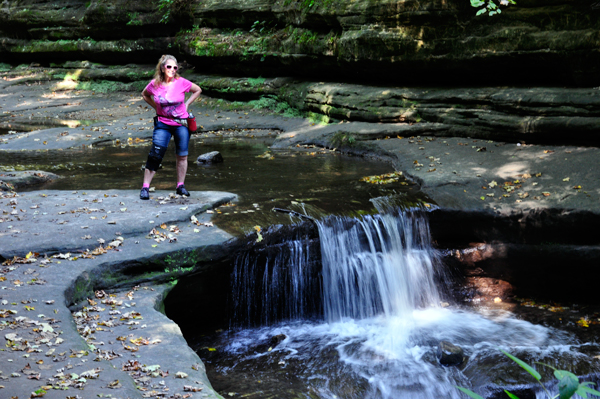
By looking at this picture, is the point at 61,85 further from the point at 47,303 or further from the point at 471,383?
the point at 471,383

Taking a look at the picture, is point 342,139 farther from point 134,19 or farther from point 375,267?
point 134,19

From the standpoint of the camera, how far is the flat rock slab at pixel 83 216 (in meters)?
6.28

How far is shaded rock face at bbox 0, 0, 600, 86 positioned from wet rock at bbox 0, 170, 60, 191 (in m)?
7.95

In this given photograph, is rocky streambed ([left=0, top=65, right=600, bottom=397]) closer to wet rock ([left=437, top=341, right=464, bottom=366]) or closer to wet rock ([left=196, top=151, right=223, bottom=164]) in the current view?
wet rock ([left=196, top=151, right=223, bottom=164])

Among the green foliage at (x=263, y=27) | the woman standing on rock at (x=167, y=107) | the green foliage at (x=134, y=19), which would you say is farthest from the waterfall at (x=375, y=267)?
the green foliage at (x=134, y=19)

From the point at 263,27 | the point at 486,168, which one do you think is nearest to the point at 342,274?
the point at 486,168

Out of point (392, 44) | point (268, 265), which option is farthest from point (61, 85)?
point (268, 265)

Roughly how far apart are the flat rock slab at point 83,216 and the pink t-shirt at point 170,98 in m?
1.22

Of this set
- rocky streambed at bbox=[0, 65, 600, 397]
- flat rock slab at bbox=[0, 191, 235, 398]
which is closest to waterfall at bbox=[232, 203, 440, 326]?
rocky streambed at bbox=[0, 65, 600, 397]

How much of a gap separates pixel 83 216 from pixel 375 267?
13.1ft

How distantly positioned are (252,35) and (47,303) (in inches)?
568

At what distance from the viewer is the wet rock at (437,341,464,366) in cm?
625

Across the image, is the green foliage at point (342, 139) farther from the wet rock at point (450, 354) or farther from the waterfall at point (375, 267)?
the wet rock at point (450, 354)

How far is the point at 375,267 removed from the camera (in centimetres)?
782
